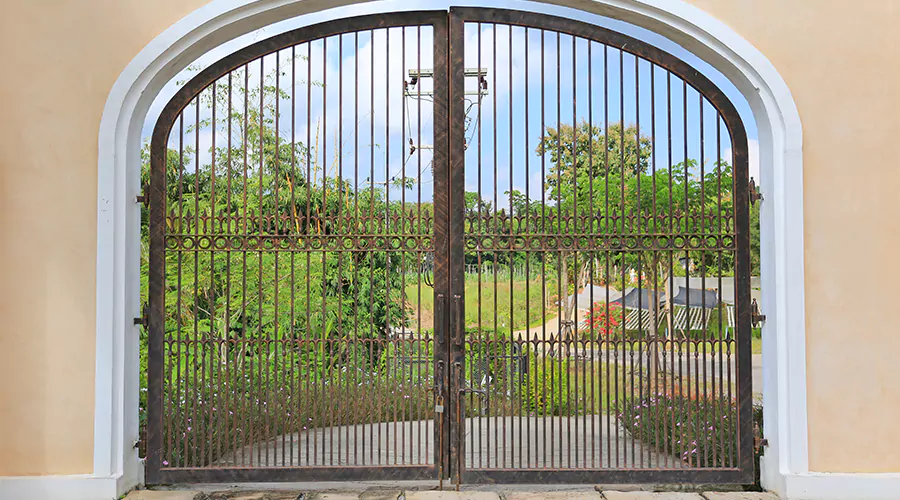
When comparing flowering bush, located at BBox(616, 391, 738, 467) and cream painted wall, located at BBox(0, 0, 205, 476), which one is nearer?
cream painted wall, located at BBox(0, 0, 205, 476)

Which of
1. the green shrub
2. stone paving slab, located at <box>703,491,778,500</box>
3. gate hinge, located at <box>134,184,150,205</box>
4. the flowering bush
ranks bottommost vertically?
stone paving slab, located at <box>703,491,778,500</box>

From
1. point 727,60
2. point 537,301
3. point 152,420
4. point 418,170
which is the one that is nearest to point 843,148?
point 727,60

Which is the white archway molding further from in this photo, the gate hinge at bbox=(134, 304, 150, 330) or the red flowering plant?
the red flowering plant

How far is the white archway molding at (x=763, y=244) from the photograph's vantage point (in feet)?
11.7

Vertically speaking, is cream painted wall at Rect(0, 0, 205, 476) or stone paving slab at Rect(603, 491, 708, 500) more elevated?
cream painted wall at Rect(0, 0, 205, 476)

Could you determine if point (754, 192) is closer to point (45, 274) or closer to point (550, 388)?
point (550, 388)

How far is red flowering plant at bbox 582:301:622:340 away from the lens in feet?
12.3

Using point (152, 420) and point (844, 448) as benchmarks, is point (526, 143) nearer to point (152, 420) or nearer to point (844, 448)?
point (844, 448)

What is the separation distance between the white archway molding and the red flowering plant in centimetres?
86

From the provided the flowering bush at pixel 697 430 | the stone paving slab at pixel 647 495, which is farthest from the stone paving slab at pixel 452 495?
the flowering bush at pixel 697 430

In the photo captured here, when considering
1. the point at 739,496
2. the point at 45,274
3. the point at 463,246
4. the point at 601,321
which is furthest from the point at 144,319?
the point at 739,496

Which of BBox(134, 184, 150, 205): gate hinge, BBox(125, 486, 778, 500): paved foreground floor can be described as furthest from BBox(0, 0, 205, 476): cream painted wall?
BBox(125, 486, 778, 500): paved foreground floor

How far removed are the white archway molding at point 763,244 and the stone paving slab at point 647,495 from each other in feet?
1.61

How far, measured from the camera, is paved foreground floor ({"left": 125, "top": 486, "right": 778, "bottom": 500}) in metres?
3.64
